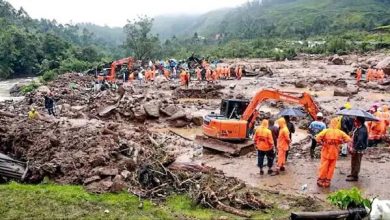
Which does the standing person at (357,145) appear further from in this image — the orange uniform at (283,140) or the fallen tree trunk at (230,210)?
the fallen tree trunk at (230,210)

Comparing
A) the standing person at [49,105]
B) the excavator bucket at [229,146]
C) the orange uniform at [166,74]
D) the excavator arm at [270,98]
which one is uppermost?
the excavator arm at [270,98]

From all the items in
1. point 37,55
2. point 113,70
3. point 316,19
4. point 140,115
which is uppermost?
point 140,115

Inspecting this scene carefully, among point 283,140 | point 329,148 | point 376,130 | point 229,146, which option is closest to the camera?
point 329,148

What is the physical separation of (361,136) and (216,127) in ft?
17.0

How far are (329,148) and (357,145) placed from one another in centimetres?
103

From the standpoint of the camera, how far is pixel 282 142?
13.9 m

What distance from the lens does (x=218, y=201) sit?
11.2 m

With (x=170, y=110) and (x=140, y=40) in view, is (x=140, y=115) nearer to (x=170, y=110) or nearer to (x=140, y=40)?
(x=170, y=110)

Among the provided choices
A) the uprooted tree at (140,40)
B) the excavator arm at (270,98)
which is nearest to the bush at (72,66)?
the uprooted tree at (140,40)

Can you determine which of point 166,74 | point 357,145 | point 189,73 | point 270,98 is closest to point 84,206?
point 357,145

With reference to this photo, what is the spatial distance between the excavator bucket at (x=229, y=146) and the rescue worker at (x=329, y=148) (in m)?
3.99

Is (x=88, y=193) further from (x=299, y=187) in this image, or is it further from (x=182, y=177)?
(x=299, y=187)

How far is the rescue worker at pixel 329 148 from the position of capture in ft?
40.4

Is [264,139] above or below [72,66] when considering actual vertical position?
above
